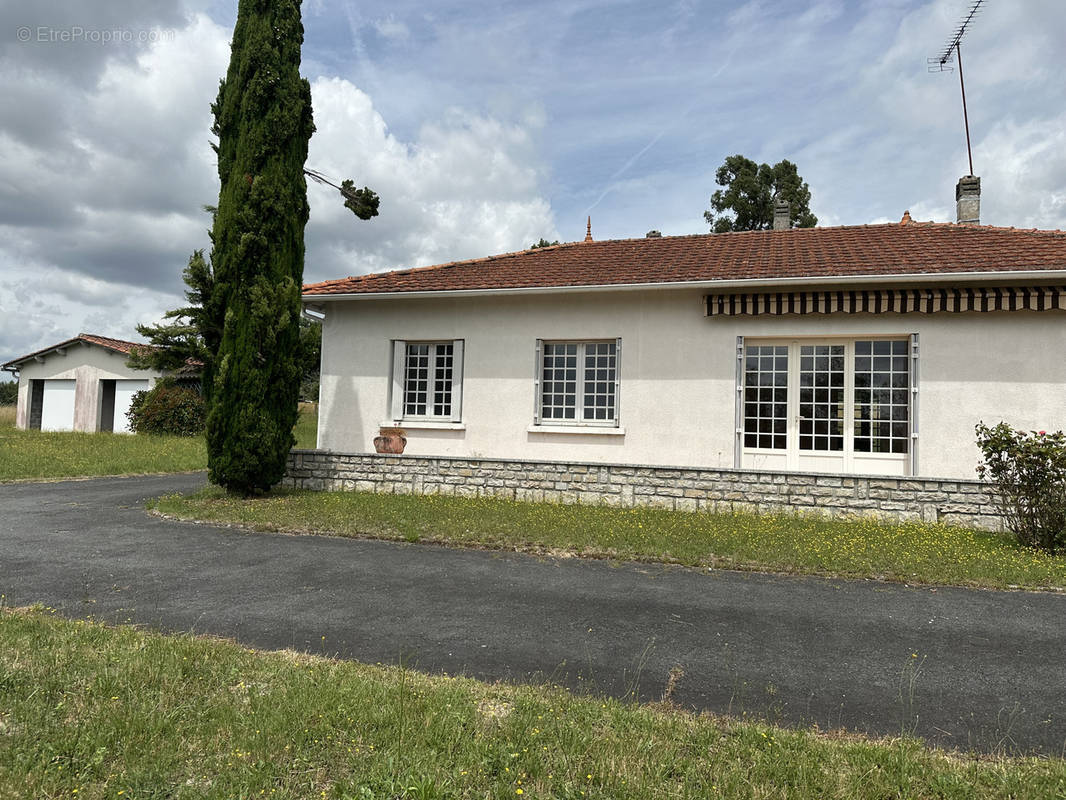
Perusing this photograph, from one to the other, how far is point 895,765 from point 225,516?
27.4 ft

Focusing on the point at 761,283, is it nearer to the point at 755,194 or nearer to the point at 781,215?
the point at 781,215

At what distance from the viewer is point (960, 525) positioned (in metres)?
8.66

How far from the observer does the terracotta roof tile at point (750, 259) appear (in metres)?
9.89

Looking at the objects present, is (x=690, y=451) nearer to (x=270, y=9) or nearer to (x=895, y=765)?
(x=895, y=765)

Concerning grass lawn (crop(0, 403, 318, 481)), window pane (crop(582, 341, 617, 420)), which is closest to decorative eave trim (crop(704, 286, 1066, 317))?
window pane (crop(582, 341, 617, 420))

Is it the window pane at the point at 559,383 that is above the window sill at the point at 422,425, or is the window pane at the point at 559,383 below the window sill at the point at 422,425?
above

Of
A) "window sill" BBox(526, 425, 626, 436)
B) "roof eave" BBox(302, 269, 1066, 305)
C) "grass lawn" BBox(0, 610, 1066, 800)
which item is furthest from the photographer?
"window sill" BBox(526, 425, 626, 436)

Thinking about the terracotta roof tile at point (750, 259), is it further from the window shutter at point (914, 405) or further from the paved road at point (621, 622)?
the paved road at point (621, 622)

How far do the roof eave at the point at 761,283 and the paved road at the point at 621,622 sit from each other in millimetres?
5024

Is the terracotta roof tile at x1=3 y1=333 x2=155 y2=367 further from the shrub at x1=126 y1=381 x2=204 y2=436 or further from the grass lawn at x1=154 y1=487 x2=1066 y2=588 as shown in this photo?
the grass lawn at x1=154 y1=487 x2=1066 y2=588

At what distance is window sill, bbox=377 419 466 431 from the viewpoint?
464 inches

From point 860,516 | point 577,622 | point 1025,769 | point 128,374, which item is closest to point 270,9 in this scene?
point 577,622

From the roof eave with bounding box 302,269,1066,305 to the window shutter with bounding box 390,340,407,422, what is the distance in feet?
3.15

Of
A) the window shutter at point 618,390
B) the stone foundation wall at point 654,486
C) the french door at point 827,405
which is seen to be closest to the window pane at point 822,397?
the french door at point 827,405
